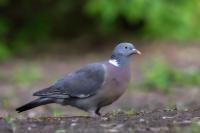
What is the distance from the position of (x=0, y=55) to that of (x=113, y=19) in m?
2.57

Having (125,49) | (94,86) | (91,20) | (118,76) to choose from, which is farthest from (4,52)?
(118,76)

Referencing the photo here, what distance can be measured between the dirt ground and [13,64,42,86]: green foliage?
6356 mm

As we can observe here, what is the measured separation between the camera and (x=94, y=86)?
26.3 ft

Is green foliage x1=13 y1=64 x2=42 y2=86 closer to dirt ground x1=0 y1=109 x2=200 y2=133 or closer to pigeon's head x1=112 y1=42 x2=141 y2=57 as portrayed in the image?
pigeon's head x1=112 y1=42 x2=141 y2=57

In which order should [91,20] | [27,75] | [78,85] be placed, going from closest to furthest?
[78,85], [27,75], [91,20]

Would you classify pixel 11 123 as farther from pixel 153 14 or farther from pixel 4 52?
pixel 4 52

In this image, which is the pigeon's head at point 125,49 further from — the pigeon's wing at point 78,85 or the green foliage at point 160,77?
the green foliage at point 160,77

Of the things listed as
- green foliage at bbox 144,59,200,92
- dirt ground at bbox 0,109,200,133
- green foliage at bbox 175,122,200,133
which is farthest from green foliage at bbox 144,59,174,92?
green foliage at bbox 175,122,200,133

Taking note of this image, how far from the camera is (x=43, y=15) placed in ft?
57.6

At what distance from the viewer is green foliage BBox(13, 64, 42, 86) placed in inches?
544

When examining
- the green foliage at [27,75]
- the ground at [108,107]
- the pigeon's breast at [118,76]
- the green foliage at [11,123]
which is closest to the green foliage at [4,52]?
the ground at [108,107]

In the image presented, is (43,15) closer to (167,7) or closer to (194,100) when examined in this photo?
(167,7)

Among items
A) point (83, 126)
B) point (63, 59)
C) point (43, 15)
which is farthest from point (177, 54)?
point (83, 126)

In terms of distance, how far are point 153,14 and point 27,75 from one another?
3.23 m
